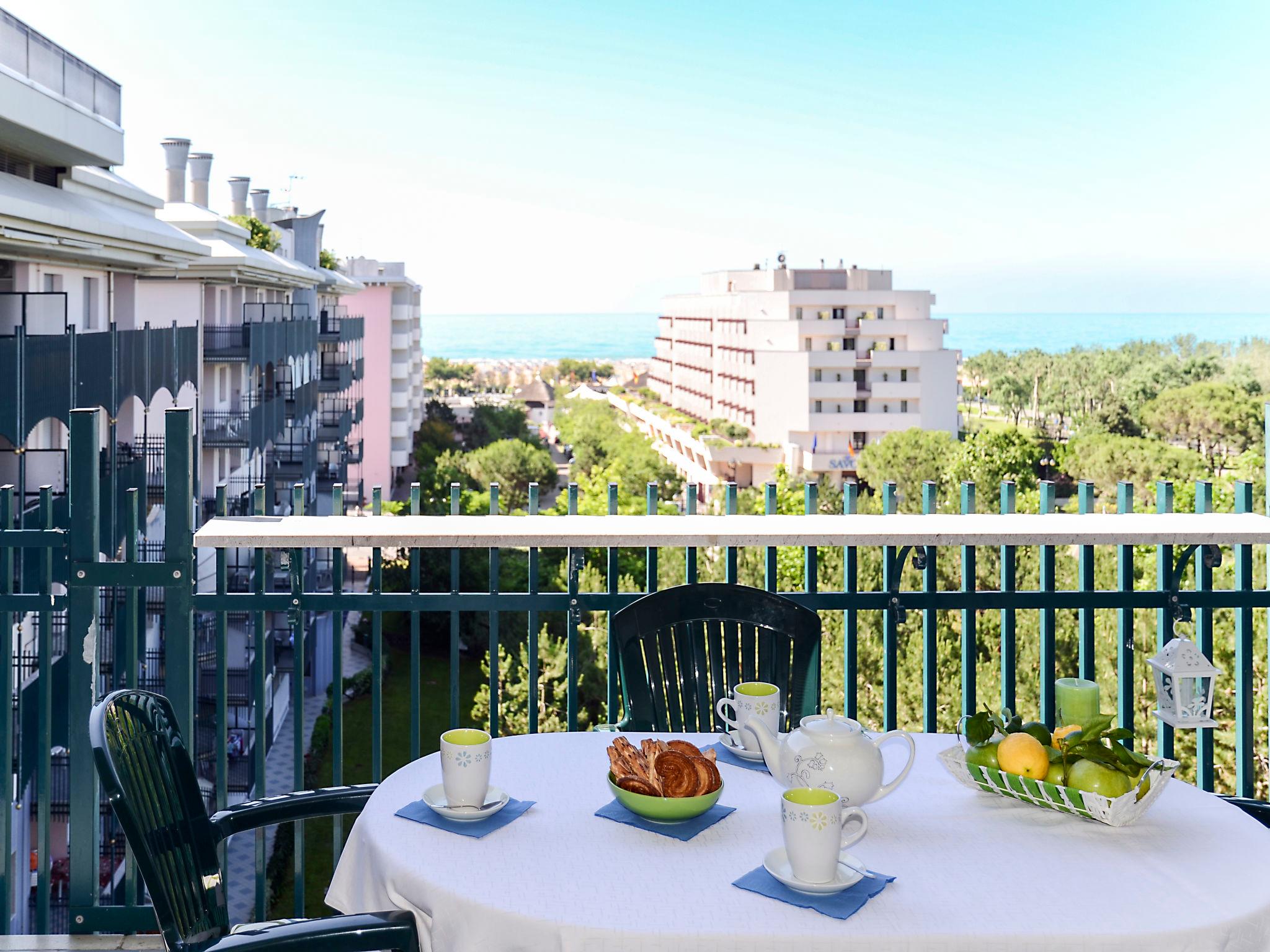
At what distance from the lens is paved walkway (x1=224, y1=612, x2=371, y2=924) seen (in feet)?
58.1

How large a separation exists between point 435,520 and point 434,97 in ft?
563

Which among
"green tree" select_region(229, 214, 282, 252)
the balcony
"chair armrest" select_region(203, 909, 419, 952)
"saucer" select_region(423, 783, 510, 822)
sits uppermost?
"green tree" select_region(229, 214, 282, 252)

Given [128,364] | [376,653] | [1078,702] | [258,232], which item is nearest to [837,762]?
[1078,702]

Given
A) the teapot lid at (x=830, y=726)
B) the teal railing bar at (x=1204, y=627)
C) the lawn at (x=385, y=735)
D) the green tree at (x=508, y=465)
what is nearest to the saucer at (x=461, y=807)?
the teapot lid at (x=830, y=726)

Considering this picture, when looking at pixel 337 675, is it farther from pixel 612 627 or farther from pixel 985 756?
pixel 985 756

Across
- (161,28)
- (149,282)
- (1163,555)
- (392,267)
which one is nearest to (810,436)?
(392,267)

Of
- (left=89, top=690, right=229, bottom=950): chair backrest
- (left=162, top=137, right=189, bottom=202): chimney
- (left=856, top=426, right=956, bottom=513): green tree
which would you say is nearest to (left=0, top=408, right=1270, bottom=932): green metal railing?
(left=89, top=690, right=229, bottom=950): chair backrest

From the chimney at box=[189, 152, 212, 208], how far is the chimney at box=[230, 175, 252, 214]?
27.9ft

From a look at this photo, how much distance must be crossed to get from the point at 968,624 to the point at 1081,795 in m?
1.37

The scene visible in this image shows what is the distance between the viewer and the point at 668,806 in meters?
2.38

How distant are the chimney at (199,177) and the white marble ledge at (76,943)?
101 feet

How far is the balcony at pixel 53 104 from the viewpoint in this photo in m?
14.1

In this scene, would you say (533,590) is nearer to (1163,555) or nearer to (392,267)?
(1163,555)

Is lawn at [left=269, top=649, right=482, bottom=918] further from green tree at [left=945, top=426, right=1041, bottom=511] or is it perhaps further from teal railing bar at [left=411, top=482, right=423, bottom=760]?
green tree at [left=945, top=426, right=1041, bottom=511]
